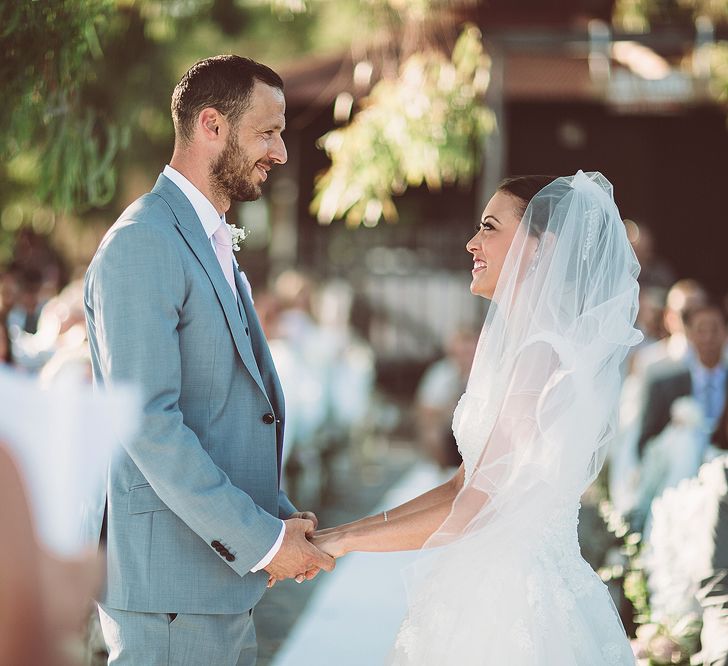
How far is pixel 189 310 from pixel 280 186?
1449 centimetres

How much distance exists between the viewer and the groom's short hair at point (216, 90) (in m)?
3.05

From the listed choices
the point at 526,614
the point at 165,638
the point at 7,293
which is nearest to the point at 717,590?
the point at 526,614

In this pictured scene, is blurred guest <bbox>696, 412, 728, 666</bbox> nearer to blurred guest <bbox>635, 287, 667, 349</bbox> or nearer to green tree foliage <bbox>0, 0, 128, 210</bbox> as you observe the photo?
green tree foliage <bbox>0, 0, 128, 210</bbox>

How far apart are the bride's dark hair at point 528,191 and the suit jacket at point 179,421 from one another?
0.91 meters

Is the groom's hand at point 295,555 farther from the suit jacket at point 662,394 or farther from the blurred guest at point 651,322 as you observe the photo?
the blurred guest at point 651,322

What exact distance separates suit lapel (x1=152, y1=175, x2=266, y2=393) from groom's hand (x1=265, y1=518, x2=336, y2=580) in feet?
1.33

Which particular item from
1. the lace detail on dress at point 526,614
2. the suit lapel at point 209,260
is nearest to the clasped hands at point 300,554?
the lace detail on dress at point 526,614

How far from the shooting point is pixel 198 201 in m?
3.08

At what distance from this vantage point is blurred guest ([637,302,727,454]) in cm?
722

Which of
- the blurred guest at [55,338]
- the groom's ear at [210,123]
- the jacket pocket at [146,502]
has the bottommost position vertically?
the jacket pocket at [146,502]

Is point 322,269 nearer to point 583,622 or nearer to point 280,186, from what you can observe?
point 280,186

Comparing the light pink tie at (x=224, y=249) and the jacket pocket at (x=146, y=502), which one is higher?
the light pink tie at (x=224, y=249)

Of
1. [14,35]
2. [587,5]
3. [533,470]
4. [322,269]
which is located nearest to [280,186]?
[322,269]

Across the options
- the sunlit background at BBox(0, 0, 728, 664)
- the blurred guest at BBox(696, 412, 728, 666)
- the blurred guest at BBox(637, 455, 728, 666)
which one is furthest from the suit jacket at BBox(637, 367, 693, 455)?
the blurred guest at BBox(696, 412, 728, 666)
